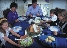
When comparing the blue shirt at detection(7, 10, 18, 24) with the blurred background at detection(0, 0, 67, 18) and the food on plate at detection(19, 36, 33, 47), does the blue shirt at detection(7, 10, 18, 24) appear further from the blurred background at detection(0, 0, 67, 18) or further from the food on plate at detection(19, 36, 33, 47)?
the blurred background at detection(0, 0, 67, 18)

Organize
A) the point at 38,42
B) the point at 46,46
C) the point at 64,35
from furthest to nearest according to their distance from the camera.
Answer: the point at 64,35 < the point at 38,42 < the point at 46,46

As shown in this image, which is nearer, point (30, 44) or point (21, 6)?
point (30, 44)

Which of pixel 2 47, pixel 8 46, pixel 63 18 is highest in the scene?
pixel 63 18

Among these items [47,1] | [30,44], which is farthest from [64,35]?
[47,1]

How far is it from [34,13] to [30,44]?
2.19 m

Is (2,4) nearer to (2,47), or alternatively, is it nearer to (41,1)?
(41,1)

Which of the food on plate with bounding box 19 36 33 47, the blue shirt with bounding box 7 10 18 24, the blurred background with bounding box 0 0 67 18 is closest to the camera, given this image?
the food on plate with bounding box 19 36 33 47

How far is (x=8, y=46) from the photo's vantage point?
177cm

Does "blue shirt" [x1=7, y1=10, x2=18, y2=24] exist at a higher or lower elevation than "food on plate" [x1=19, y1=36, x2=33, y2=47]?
higher

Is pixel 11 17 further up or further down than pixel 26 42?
further up

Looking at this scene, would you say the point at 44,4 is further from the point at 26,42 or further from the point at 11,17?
the point at 26,42

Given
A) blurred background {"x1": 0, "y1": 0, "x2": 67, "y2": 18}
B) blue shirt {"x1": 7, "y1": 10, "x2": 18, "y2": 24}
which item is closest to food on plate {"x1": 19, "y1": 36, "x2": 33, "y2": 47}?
blue shirt {"x1": 7, "y1": 10, "x2": 18, "y2": 24}

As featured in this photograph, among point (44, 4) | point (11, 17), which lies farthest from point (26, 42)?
point (44, 4)

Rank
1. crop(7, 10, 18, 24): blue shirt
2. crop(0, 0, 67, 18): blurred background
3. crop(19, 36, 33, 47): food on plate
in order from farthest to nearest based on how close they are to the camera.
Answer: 1. crop(0, 0, 67, 18): blurred background
2. crop(7, 10, 18, 24): blue shirt
3. crop(19, 36, 33, 47): food on plate
